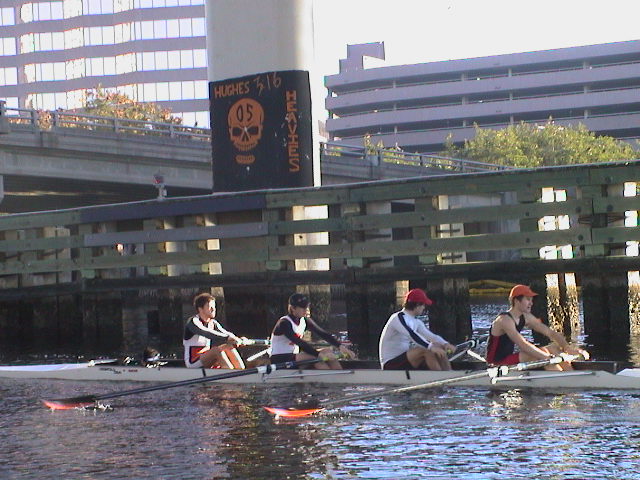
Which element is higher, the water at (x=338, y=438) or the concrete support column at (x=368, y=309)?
the concrete support column at (x=368, y=309)

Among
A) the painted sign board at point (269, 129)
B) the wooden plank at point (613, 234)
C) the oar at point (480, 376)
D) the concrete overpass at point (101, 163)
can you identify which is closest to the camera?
the oar at point (480, 376)

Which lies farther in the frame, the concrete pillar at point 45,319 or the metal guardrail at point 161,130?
the metal guardrail at point 161,130

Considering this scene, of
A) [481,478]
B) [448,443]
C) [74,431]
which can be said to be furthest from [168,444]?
[481,478]

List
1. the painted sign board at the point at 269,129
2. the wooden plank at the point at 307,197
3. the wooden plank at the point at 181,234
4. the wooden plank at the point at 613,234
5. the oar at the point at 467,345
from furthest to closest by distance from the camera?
the painted sign board at the point at 269,129 → the wooden plank at the point at 181,234 → the wooden plank at the point at 307,197 → the wooden plank at the point at 613,234 → the oar at the point at 467,345

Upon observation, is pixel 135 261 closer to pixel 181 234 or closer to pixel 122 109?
pixel 181 234

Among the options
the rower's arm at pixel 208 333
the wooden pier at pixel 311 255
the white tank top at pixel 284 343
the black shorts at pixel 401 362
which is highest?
the wooden pier at pixel 311 255

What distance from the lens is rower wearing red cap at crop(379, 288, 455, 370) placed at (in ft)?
58.3

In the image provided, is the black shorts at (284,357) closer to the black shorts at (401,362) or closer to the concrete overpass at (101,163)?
the black shorts at (401,362)

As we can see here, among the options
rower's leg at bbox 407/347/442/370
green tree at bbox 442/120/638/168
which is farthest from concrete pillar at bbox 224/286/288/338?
green tree at bbox 442/120/638/168

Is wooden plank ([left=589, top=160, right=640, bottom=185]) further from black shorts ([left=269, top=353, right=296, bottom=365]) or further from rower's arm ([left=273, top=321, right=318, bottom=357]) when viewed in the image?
black shorts ([left=269, top=353, right=296, bottom=365])

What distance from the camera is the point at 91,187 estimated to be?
5003cm

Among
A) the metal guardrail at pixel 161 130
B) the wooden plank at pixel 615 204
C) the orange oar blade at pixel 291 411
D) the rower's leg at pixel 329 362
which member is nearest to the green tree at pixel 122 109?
the metal guardrail at pixel 161 130

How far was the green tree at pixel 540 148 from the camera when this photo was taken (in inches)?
3777

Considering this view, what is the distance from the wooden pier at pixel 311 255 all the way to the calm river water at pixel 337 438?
5795 mm
